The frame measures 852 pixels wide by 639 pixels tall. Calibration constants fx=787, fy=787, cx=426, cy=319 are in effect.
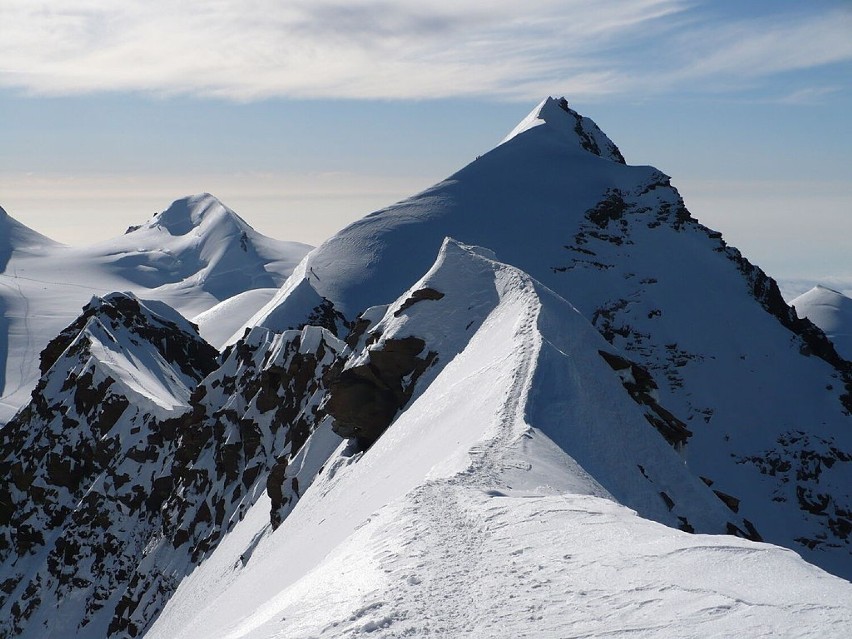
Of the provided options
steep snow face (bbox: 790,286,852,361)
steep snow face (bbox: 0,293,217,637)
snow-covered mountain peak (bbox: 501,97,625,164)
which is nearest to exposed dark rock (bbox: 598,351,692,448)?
steep snow face (bbox: 0,293,217,637)

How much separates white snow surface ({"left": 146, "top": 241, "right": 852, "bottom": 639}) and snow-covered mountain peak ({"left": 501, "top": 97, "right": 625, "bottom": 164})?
221 feet

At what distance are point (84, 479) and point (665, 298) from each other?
2081 inches

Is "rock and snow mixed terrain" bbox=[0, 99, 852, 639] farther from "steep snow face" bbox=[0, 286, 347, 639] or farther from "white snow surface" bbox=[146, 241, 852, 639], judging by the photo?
"steep snow face" bbox=[0, 286, 347, 639]

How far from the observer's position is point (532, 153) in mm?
93688

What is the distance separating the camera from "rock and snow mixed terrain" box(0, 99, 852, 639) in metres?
11.9

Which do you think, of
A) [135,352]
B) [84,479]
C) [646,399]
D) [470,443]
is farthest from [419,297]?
[135,352]

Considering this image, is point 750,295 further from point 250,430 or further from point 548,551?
point 548,551

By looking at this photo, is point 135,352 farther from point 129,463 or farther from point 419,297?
point 419,297

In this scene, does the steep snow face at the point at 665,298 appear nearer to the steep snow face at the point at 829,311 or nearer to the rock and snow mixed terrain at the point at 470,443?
the rock and snow mixed terrain at the point at 470,443

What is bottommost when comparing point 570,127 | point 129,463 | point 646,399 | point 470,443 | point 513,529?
point 129,463

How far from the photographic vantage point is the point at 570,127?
335 ft

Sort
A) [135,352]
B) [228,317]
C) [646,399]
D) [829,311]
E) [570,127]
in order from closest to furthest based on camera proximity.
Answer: [646,399] < [135,352] < [570,127] < [228,317] < [829,311]

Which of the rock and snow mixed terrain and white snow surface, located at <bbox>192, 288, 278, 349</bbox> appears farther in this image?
white snow surface, located at <bbox>192, 288, 278, 349</bbox>

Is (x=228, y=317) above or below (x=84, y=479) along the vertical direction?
above
